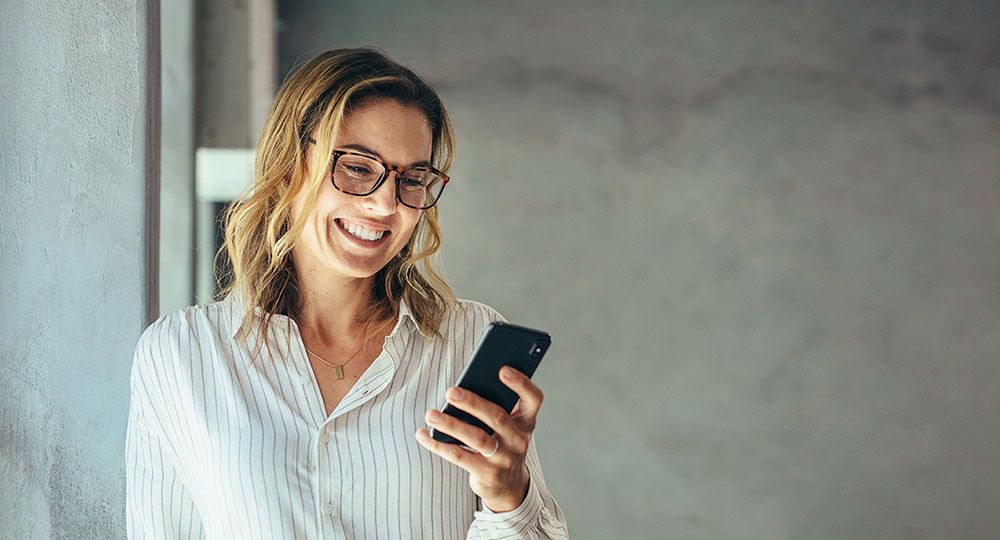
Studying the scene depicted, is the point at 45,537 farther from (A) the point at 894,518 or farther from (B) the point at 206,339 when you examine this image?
(A) the point at 894,518

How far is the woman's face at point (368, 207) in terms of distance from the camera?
3.95ft

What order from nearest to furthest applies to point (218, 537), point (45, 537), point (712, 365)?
point (218, 537), point (45, 537), point (712, 365)

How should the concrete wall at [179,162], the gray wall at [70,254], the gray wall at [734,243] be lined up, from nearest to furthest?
1. the gray wall at [70,254]
2. the concrete wall at [179,162]
3. the gray wall at [734,243]

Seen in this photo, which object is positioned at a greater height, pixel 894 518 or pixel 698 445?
pixel 698 445

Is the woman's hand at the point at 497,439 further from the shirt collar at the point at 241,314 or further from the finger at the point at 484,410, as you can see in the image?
the shirt collar at the point at 241,314

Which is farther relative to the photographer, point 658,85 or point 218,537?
point 658,85

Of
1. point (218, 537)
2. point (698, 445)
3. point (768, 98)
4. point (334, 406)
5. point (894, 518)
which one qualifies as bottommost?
point (894, 518)

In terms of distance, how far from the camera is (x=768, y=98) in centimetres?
408

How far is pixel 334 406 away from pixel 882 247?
343cm

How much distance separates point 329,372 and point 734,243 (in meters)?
3.06

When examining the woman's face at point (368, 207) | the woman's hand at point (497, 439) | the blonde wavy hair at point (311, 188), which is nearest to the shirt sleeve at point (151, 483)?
the blonde wavy hair at point (311, 188)

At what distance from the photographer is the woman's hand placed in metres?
1.04

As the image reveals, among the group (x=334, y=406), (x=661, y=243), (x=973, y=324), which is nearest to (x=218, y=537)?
(x=334, y=406)

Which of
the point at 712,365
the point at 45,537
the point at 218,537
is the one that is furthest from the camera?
the point at 712,365
